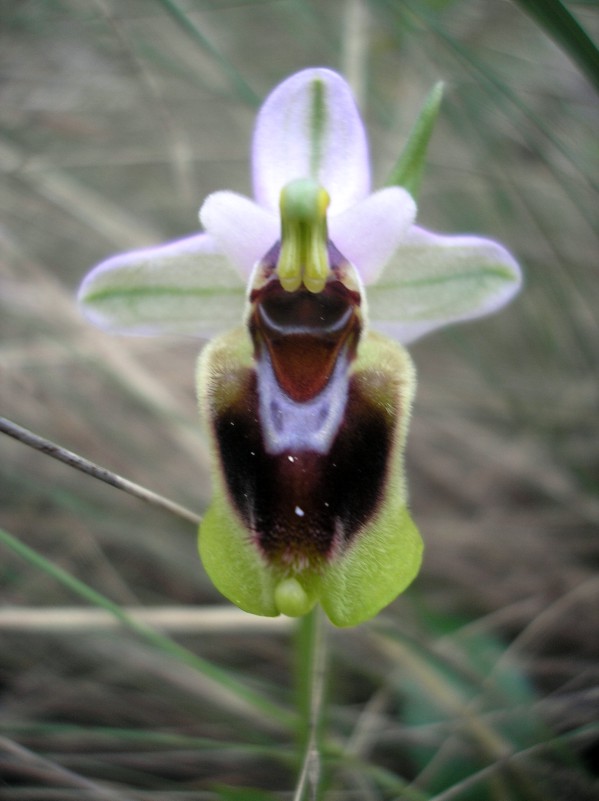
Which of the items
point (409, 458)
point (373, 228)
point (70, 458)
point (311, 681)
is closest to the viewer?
point (70, 458)

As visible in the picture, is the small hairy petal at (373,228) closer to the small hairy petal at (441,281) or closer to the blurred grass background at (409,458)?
the small hairy petal at (441,281)

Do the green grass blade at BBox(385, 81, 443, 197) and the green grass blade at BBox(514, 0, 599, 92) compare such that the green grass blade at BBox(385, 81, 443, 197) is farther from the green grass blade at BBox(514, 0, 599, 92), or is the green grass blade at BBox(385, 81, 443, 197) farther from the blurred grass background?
the blurred grass background

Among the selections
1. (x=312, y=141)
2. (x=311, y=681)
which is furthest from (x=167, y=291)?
(x=311, y=681)

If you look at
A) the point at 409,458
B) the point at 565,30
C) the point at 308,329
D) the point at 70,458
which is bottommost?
the point at 409,458

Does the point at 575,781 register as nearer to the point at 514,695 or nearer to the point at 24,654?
the point at 514,695

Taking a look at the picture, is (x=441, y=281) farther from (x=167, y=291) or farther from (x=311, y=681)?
(x=311, y=681)
